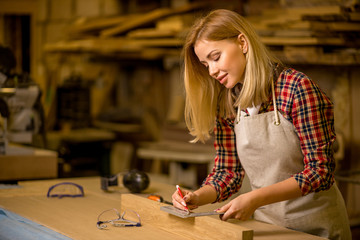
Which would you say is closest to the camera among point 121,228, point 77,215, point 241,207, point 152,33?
point 241,207

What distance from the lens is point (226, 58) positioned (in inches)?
83.2

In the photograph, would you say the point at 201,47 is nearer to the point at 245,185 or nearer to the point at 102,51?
the point at 245,185

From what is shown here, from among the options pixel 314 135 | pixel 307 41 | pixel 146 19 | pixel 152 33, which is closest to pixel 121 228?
pixel 314 135

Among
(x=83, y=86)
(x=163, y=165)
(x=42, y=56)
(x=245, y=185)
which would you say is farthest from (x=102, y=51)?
(x=245, y=185)

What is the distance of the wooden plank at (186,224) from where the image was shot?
5.77 feet

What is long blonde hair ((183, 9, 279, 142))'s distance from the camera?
210cm

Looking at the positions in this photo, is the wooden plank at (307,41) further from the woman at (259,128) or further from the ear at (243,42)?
the ear at (243,42)

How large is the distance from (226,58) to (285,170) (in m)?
0.54

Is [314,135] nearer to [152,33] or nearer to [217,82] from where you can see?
[217,82]

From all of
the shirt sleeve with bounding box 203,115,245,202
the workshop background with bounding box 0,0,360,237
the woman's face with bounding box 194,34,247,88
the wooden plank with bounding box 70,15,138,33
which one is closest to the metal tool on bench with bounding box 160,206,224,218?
the shirt sleeve with bounding box 203,115,245,202

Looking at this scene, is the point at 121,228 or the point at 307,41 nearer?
the point at 121,228

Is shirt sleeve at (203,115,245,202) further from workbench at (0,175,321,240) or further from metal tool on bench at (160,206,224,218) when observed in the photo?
metal tool on bench at (160,206,224,218)

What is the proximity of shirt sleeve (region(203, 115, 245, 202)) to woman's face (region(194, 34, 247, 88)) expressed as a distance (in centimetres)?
32

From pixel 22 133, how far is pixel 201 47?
180 centimetres
